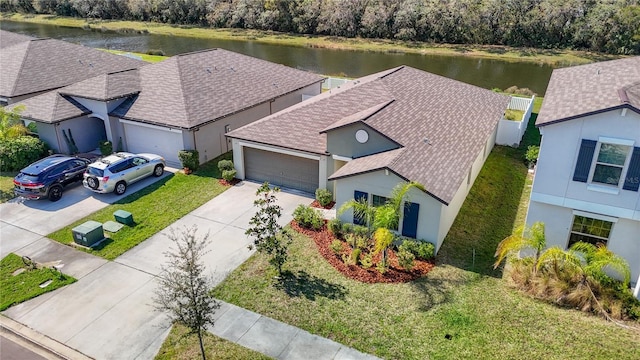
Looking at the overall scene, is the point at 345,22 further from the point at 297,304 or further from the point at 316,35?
the point at 297,304

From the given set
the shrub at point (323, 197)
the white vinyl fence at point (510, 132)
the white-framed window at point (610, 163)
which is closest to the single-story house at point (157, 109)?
the shrub at point (323, 197)

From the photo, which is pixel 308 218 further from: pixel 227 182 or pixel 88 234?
pixel 88 234

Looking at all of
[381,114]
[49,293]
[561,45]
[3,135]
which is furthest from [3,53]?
[561,45]

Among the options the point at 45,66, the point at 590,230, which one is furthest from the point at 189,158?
the point at 590,230

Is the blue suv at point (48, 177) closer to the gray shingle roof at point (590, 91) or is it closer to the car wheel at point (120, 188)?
the car wheel at point (120, 188)

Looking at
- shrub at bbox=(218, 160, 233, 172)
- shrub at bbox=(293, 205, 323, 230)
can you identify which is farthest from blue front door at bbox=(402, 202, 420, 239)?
shrub at bbox=(218, 160, 233, 172)

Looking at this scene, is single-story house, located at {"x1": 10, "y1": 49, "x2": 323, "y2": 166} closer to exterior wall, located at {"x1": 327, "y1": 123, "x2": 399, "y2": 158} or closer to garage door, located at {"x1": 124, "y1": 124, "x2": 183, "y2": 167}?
garage door, located at {"x1": 124, "y1": 124, "x2": 183, "y2": 167}
